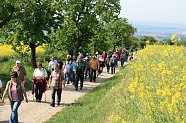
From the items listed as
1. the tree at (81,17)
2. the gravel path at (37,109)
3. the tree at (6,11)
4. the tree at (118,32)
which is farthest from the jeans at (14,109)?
the tree at (118,32)

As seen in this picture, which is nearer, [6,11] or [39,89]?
[39,89]

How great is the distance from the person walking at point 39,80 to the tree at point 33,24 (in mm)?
12182

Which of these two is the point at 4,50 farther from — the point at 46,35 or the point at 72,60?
the point at 72,60

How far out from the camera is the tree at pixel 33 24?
97.1ft

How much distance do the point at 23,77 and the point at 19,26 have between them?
46.4 feet

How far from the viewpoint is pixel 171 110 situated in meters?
5.61

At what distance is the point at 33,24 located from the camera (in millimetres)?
29875

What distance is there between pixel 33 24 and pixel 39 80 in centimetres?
1351

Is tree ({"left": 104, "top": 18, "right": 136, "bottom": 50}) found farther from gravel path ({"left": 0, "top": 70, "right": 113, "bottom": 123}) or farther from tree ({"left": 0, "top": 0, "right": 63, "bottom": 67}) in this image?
gravel path ({"left": 0, "top": 70, "right": 113, "bottom": 123})

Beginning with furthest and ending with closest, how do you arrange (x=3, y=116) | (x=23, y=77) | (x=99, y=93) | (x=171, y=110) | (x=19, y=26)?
(x=19, y=26)
(x=99, y=93)
(x=23, y=77)
(x=3, y=116)
(x=171, y=110)

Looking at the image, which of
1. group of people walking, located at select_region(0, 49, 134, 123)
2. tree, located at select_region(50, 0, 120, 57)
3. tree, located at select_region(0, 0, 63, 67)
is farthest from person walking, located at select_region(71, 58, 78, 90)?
tree, located at select_region(50, 0, 120, 57)

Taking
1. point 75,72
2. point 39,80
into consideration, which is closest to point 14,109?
point 39,80

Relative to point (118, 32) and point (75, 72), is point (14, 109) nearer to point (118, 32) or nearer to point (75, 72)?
point (75, 72)

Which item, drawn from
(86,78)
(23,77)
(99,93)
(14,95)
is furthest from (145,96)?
(86,78)
